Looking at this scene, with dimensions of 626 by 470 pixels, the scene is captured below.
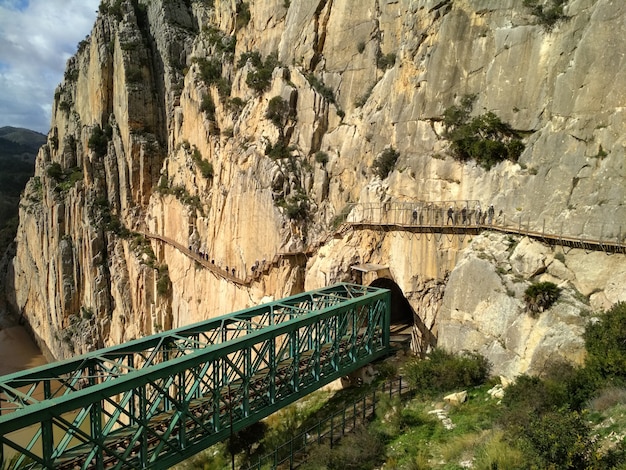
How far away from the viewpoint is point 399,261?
22406mm

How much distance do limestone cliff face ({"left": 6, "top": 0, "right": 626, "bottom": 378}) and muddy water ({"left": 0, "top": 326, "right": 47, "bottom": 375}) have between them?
123 inches

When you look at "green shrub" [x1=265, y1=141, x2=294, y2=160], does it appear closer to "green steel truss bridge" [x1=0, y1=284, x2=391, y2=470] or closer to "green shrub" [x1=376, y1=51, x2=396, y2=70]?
"green shrub" [x1=376, y1=51, x2=396, y2=70]

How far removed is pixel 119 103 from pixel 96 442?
4336 cm

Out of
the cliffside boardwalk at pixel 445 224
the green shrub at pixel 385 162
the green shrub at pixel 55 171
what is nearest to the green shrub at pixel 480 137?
the cliffside boardwalk at pixel 445 224

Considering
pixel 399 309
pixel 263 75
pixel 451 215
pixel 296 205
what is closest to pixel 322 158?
pixel 296 205

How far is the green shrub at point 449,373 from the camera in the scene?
57.0 feet

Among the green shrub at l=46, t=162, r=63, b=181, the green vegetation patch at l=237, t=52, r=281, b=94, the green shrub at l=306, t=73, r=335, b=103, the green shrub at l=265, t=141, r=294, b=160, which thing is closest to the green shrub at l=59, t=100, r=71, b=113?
the green shrub at l=46, t=162, r=63, b=181

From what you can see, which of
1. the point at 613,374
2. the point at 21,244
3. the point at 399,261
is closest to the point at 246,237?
the point at 399,261

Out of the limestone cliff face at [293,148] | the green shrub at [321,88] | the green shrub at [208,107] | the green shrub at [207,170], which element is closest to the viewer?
the limestone cliff face at [293,148]

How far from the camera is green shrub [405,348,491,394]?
17359 millimetres

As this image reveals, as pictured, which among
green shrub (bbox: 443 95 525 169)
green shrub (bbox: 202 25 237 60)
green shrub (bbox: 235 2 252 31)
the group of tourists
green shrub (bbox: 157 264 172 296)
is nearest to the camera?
green shrub (bbox: 443 95 525 169)

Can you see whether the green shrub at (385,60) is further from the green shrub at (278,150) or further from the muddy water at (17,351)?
the muddy water at (17,351)

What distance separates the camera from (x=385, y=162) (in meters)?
24.4

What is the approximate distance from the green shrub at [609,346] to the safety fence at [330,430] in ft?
23.5
